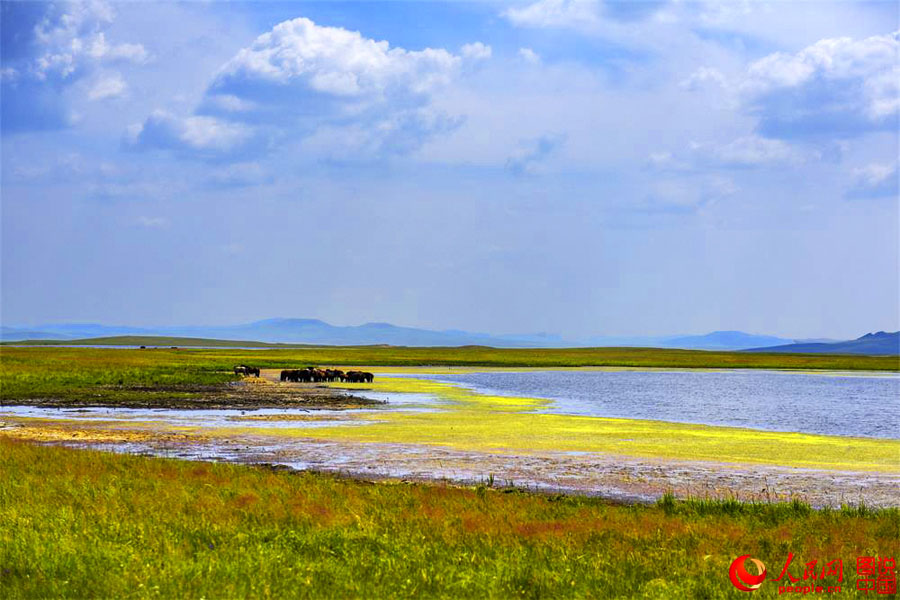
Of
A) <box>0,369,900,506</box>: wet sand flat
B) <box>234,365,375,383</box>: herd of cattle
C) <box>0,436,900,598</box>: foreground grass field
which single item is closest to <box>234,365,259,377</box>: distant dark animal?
<box>234,365,375,383</box>: herd of cattle

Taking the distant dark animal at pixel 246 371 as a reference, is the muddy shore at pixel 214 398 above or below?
below

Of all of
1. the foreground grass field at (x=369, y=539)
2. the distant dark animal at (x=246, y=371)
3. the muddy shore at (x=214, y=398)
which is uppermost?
the foreground grass field at (x=369, y=539)

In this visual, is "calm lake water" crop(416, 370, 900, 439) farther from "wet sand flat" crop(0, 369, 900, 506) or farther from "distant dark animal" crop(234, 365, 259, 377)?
"distant dark animal" crop(234, 365, 259, 377)

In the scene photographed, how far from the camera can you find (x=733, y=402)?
5531 cm

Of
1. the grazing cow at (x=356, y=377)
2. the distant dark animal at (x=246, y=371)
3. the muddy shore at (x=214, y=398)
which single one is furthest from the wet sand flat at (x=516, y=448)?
the distant dark animal at (x=246, y=371)

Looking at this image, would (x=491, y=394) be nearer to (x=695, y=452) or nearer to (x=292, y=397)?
(x=292, y=397)

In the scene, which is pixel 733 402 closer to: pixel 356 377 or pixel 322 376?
pixel 356 377

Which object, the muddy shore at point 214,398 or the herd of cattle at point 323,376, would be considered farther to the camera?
the herd of cattle at point 323,376

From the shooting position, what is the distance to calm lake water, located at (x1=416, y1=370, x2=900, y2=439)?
41.0m

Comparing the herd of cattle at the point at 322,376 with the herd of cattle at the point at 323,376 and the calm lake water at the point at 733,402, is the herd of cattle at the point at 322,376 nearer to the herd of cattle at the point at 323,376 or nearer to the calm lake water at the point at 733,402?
the herd of cattle at the point at 323,376

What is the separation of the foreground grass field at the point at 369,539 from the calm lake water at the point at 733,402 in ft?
77.0

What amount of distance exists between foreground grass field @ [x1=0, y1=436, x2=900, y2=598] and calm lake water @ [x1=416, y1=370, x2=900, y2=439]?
77.0ft

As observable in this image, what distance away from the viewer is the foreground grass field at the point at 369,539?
10438 mm

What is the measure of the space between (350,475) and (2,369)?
6056cm
